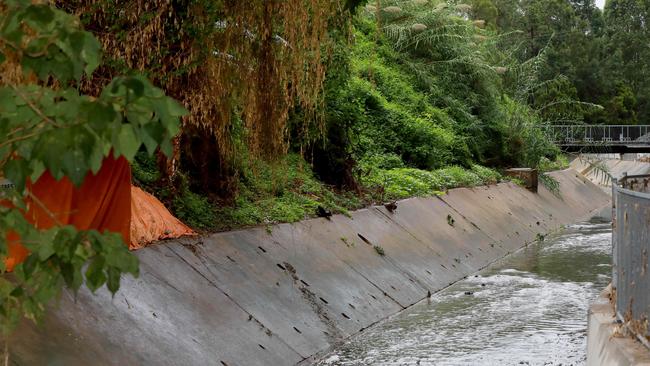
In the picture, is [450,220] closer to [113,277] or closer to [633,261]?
[633,261]

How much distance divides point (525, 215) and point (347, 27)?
59.6 ft

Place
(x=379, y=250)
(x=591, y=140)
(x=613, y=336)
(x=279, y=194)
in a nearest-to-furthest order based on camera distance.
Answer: (x=613, y=336), (x=379, y=250), (x=279, y=194), (x=591, y=140)

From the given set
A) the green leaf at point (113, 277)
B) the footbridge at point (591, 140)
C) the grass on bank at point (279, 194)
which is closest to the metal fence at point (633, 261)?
the green leaf at point (113, 277)

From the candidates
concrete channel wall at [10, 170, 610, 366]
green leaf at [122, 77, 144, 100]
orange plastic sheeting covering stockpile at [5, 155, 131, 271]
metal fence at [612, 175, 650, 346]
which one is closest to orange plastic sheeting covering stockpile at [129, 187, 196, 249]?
concrete channel wall at [10, 170, 610, 366]

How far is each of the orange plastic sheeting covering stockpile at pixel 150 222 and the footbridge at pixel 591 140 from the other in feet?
82.9

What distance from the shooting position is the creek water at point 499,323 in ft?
40.4

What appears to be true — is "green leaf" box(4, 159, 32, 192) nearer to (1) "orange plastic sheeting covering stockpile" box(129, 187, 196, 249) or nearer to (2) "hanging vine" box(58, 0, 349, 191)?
(2) "hanging vine" box(58, 0, 349, 191)

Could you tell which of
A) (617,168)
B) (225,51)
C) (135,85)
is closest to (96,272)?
(135,85)

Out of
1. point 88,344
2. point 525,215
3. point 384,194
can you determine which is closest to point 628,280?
point 88,344

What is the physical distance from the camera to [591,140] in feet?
134

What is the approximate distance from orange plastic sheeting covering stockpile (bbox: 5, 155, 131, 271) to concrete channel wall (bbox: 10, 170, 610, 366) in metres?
0.55

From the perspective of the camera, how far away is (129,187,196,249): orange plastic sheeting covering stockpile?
12.0 metres

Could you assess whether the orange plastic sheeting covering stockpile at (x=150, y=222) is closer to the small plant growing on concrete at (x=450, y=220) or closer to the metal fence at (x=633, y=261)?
the metal fence at (x=633, y=261)

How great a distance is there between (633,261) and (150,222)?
20.7 feet
